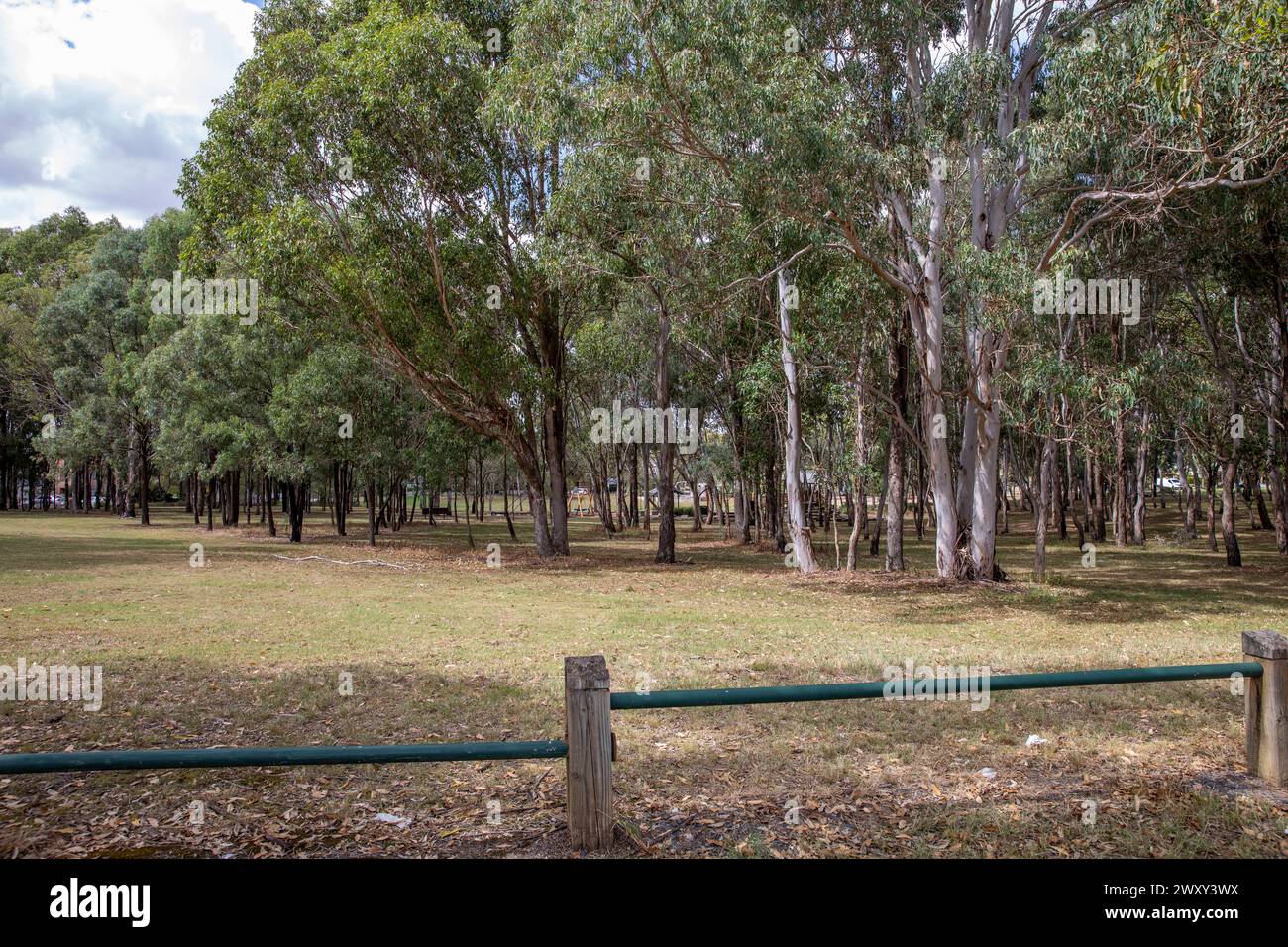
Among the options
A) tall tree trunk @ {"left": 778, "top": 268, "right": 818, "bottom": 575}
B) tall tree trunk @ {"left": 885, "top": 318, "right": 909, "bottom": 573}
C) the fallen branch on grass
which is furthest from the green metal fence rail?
the fallen branch on grass

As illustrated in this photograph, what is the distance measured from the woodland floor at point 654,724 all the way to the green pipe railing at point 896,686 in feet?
2.72

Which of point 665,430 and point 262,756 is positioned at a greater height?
point 665,430

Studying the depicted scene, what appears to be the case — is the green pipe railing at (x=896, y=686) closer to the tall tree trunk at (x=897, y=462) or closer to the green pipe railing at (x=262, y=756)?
the green pipe railing at (x=262, y=756)

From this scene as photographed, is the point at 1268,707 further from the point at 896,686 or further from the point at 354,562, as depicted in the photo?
the point at 354,562

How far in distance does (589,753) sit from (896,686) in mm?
1788

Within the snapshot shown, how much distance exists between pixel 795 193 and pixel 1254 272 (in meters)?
12.6

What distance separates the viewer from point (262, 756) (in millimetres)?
3842
